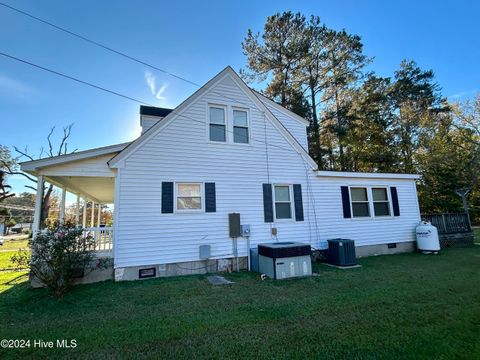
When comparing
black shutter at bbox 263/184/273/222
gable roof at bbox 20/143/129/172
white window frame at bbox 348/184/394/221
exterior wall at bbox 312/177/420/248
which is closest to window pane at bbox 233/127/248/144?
black shutter at bbox 263/184/273/222

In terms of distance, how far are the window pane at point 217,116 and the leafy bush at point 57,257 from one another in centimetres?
528

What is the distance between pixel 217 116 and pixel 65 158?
15.9 feet

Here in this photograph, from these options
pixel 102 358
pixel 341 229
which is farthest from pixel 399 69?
pixel 102 358

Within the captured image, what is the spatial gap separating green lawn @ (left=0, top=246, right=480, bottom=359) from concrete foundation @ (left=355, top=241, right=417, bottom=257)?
3.02 metres

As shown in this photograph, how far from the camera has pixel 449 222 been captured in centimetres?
1219

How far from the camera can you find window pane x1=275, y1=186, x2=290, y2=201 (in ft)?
29.4

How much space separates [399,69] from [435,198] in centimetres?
1132

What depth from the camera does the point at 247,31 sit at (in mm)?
18656

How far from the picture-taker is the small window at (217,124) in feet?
27.9

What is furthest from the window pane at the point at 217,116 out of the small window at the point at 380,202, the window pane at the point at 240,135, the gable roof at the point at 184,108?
the small window at the point at 380,202

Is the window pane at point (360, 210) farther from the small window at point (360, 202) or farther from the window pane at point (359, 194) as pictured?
the window pane at point (359, 194)

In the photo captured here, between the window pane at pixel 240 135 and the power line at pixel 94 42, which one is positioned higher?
the power line at pixel 94 42

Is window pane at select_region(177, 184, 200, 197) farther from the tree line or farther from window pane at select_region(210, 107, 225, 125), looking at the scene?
the tree line

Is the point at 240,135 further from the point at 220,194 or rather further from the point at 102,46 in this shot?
the point at 102,46
